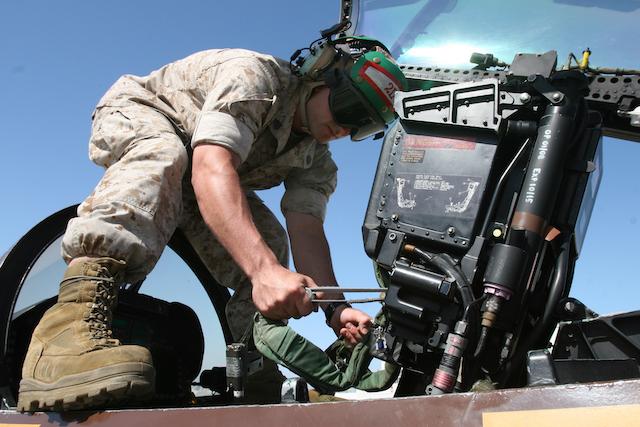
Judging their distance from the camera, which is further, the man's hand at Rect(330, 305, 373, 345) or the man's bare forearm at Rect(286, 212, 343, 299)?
the man's bare forearm at Rect(286, 212, 343, 299)

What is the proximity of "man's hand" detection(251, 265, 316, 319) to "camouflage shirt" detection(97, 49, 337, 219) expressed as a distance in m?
0.54

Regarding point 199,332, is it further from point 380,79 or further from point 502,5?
point 502,5

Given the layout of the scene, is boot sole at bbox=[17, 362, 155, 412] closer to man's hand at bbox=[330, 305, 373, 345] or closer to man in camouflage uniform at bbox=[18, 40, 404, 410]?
man in camouflage uniform at bbox=[18, 40, 404, 410]

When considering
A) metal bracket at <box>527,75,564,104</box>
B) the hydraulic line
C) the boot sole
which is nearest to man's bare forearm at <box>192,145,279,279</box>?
the boot sole

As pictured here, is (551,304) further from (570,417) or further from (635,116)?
(570,417)

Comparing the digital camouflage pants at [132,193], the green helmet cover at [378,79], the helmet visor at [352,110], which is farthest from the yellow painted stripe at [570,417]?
the helmet visor at [352,110]

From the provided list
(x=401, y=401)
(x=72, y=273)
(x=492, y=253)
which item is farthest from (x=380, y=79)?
(x=401, y=401)

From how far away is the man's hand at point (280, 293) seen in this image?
6.90ft

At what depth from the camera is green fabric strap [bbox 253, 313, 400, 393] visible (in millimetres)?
2115

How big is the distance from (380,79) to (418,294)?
1.03 m

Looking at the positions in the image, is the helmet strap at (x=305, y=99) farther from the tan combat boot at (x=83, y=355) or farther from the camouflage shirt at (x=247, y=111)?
the tan combat boot at (x=83, y=355)

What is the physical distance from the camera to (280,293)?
211 cm

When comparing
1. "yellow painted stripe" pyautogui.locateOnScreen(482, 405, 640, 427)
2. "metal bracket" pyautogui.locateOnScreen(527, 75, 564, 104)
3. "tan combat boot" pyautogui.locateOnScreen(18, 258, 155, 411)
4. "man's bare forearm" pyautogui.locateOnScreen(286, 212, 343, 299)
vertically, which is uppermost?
"metal bracket" pyautogui.locateOnScreen(527, 75, 564, 104)

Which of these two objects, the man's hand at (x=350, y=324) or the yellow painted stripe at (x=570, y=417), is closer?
the yellow painted stripe at (x=570, y=417)
